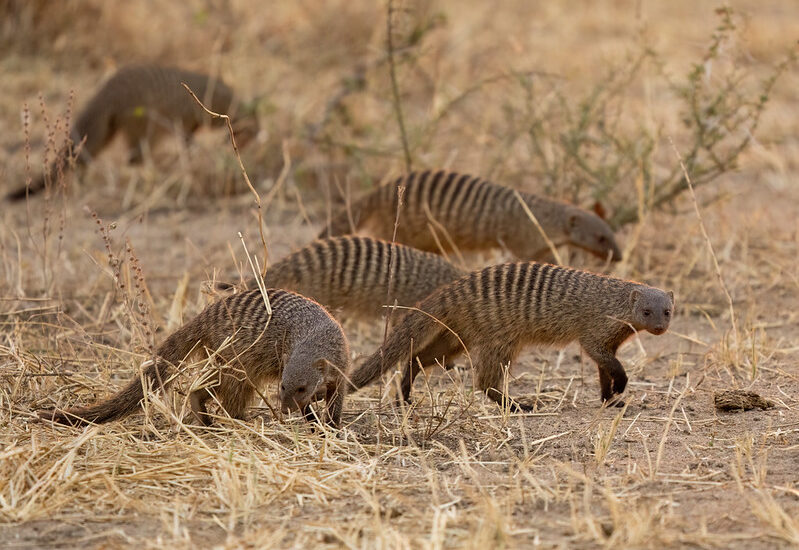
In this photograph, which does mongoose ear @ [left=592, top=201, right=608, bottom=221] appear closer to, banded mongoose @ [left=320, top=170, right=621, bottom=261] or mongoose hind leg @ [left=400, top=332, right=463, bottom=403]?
banded mongoose @ [left=320, top=170, right=621, bottom=261]

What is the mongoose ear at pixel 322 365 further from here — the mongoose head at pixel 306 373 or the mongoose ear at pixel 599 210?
the mongoose ear at pixel 599 210

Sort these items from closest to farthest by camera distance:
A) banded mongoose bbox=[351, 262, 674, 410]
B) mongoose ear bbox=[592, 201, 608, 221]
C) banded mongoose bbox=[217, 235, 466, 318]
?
banded mongoose bbox=[351, 262, 674, 410], banded mongoose bbox=[217, 235, 466, 318], mongoose ear bbox=[592, 201, 608, 221]

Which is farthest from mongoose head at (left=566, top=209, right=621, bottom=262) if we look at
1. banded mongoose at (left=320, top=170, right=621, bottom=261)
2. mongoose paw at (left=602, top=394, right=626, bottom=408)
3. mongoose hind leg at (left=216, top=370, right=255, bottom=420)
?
mongoose hind leg at (left=216, top=370, right=255, bottom=420)

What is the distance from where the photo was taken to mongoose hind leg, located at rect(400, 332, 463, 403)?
392cm

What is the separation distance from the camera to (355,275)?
4238 mm

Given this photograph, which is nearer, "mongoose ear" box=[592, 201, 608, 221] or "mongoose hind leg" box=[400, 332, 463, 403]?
"mongoose hind leg" box=[400, 332, 463, 403]

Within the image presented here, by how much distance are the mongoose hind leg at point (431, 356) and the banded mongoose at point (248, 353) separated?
19.6 inches

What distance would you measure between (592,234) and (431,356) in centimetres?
133

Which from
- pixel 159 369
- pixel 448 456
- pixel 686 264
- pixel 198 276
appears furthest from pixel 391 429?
pixel 686 264

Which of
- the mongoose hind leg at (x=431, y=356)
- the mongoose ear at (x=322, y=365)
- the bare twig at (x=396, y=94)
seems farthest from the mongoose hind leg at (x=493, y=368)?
the bare twig at (x=396, y=94)

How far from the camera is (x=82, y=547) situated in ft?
8.43

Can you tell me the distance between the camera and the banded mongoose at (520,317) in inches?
151

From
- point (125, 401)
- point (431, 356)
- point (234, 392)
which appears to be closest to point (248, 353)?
point (234, 392)

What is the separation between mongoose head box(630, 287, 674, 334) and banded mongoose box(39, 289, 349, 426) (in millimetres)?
986
